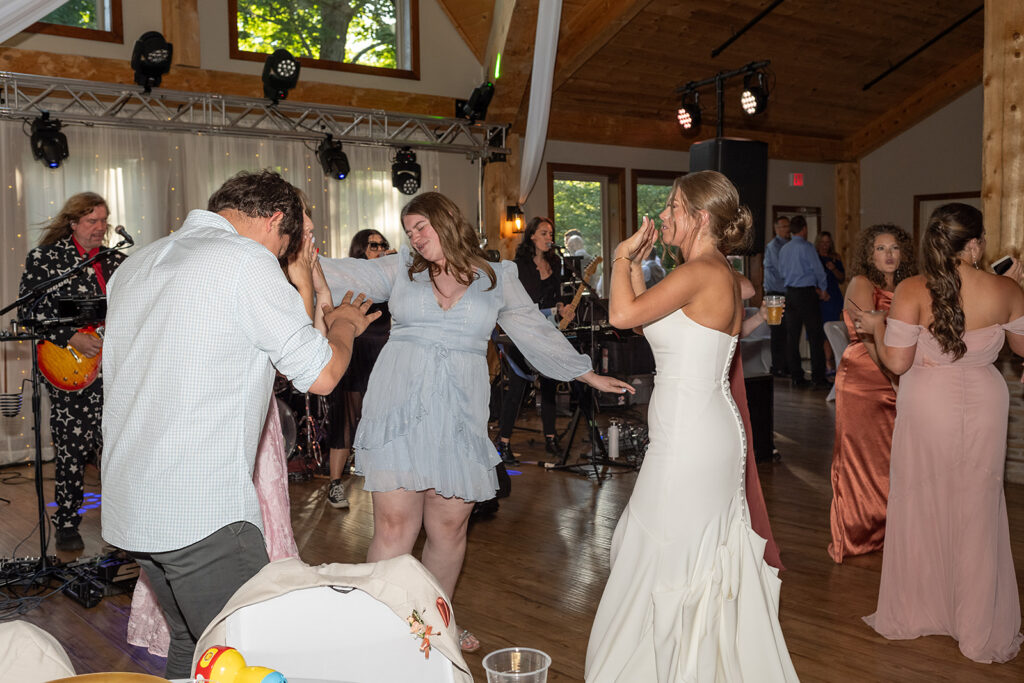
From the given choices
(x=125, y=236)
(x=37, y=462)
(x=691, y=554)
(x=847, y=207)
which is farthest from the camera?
(x=847, y=207)

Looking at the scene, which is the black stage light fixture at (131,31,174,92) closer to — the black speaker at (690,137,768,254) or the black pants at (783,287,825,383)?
the black speaker at (690,137,768,254)

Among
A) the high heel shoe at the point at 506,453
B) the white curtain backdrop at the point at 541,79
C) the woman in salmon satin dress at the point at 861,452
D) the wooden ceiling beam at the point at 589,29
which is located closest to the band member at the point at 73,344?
the white curtain backdrop at the point at 541,79

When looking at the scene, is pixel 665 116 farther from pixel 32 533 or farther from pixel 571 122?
pixel 32 533

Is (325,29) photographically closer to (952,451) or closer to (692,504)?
(952,451)

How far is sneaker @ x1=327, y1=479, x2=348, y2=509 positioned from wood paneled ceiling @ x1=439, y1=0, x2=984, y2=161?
5.35 meters

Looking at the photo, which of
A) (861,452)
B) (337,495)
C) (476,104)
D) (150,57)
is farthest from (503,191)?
(861,452)

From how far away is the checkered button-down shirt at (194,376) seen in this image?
181 centimetres

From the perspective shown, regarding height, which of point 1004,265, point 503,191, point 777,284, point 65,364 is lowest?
point 65,364

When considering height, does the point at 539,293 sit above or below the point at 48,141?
below

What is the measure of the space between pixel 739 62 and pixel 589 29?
7.18ft

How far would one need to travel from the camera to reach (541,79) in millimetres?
5570

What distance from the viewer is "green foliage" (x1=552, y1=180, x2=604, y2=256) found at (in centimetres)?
1142

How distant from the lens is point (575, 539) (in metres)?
4.78

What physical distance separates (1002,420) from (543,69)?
3254 millimetres
